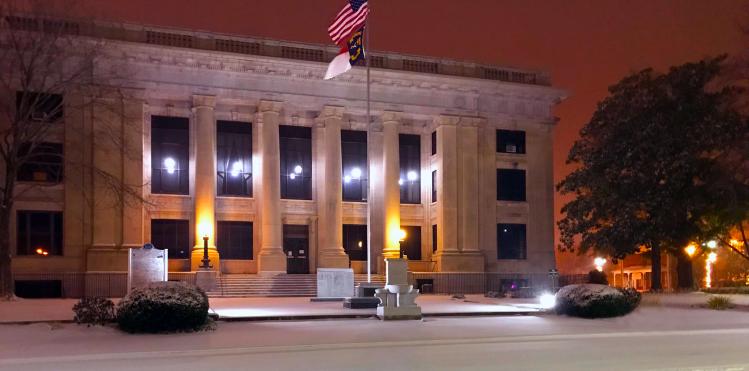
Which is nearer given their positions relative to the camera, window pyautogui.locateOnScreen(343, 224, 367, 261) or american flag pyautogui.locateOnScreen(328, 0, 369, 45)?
american flag pyautogui.locateOnScreen(328, 0, 369, 45)

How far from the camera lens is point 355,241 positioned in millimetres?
46844

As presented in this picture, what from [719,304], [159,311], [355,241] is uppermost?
[355,241]

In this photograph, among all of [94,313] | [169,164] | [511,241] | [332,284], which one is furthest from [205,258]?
[511,241]

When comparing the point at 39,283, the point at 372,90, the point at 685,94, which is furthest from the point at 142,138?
the point at 685,94

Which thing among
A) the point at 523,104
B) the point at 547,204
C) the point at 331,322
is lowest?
the point at 331,322

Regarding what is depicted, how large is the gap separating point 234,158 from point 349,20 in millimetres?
14495

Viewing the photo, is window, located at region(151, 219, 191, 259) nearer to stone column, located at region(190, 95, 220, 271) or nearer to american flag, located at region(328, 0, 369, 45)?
stone column, located at region(190, 95, 220, 271)

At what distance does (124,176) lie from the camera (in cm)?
3975

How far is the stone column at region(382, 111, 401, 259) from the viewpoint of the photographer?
45.1 meters


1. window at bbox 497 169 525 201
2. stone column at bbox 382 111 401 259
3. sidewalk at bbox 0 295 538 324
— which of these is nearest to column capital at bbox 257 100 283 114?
stone column at bbox 382 111 401 259

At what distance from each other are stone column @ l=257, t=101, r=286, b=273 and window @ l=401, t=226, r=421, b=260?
9.20 meters

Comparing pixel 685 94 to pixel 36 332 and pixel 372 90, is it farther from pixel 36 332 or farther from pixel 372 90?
pixel 36 332

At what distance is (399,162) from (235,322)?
25.9 metres

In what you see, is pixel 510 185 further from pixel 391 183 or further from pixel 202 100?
pixel 202 100
